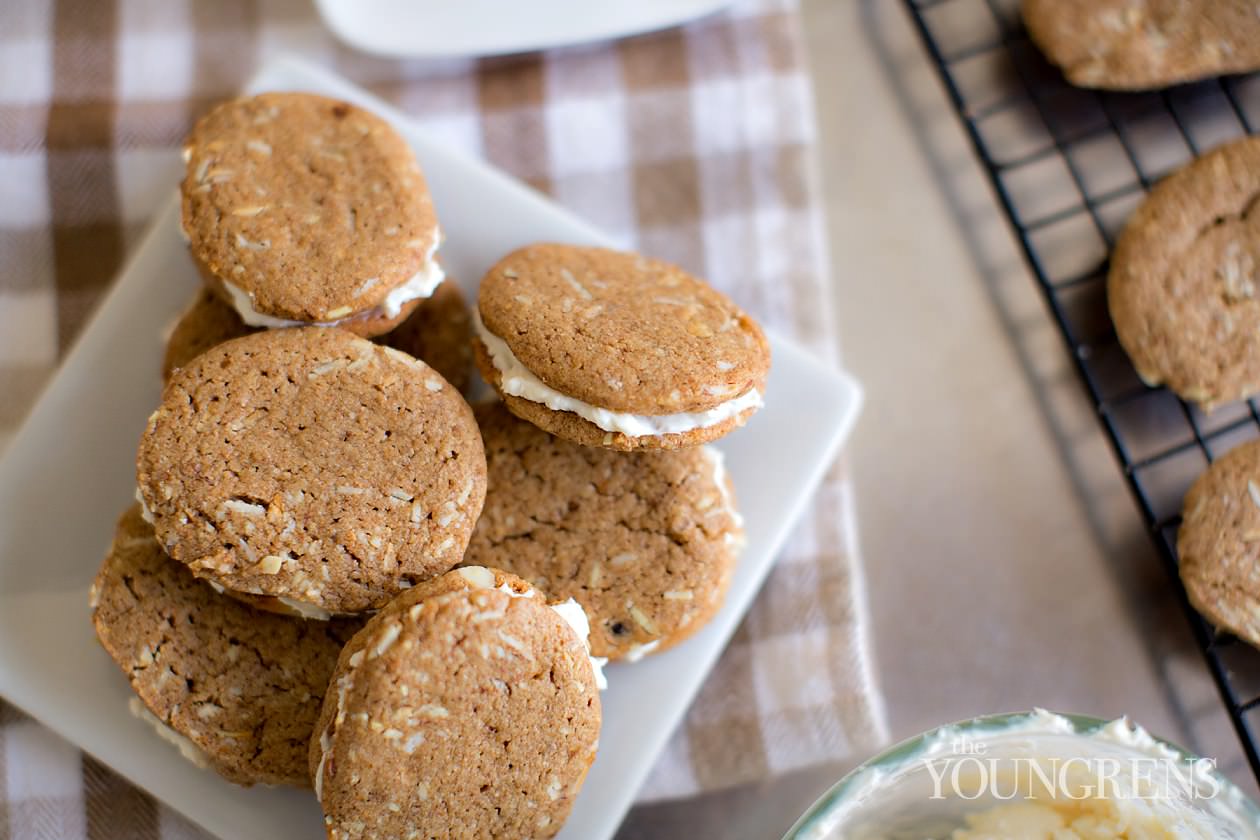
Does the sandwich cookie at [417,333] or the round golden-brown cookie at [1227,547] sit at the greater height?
the sandwich cookie at [417,333]

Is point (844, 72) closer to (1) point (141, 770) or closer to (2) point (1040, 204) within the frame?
(2) point (1040, 204)

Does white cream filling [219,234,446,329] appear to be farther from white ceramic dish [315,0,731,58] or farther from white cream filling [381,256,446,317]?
white ceramic dish [315,0,731,58]

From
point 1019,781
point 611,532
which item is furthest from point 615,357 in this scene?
point 1019,781

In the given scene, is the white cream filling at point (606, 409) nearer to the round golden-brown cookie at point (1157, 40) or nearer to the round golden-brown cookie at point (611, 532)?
the round golden-brown cookie at point (611, 532)

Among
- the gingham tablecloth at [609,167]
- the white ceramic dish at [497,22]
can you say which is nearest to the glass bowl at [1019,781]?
the gingham tablecloth at [609,167]

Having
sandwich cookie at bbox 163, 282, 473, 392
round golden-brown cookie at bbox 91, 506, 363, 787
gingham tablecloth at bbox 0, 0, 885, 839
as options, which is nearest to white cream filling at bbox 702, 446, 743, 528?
gingham tablecloth at bbox 0, 0, 885, 839

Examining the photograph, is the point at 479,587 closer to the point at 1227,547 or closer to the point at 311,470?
the point at 311,470

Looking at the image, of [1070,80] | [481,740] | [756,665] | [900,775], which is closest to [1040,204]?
[1070,80]
